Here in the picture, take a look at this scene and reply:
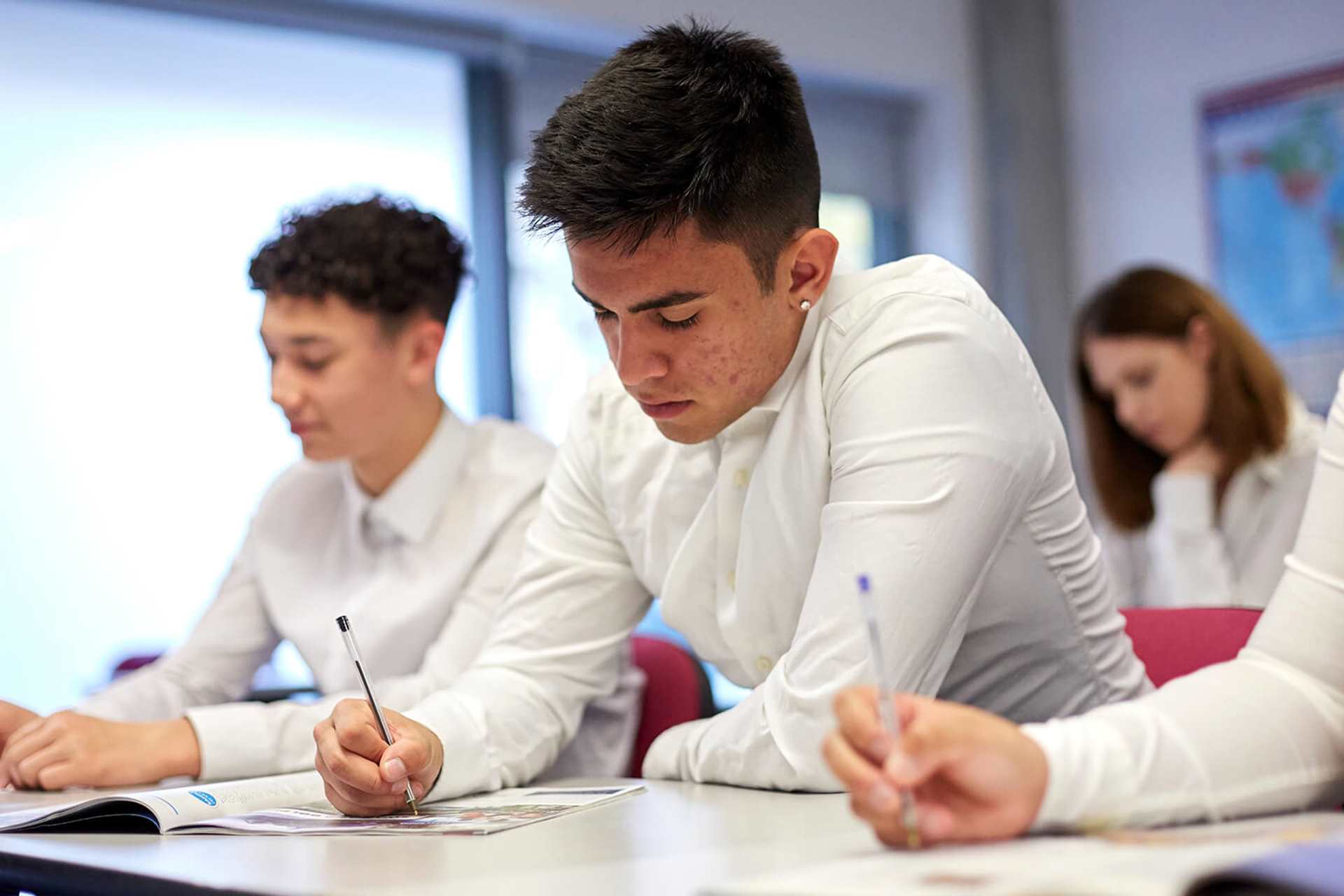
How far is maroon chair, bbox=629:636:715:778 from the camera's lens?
1812mm

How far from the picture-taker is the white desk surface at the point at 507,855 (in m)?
0.86

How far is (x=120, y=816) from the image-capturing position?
4.00ft

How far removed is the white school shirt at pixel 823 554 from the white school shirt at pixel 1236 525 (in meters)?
1.86

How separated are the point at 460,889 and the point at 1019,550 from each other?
0.74m

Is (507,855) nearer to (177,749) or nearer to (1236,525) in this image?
(177,749)

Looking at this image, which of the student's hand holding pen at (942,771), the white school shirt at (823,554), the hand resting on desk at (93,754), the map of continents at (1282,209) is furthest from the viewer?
Result: the map of continents at (1282,209)

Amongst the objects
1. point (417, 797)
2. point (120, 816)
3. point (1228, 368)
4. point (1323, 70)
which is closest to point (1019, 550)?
point (417, 797)

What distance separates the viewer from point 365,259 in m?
2.08

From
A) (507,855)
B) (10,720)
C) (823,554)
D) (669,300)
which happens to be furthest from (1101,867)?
(10,720)

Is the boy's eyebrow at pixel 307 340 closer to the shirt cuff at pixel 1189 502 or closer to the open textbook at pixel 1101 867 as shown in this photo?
the open textbook at pixel 1101 867

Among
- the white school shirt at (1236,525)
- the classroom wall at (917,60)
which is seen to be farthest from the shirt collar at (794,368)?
the classroom wall at (917,60)

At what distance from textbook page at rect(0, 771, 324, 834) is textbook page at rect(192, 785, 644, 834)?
0.02 meters

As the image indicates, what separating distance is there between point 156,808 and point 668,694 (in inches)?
31.0

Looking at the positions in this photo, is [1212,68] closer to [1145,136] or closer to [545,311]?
[1145,136]
